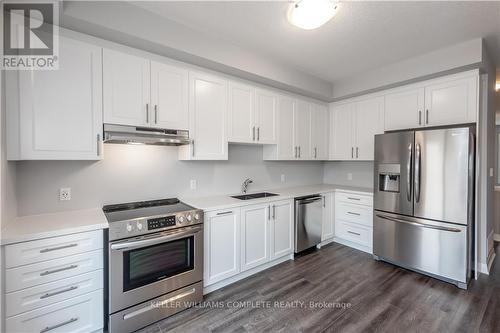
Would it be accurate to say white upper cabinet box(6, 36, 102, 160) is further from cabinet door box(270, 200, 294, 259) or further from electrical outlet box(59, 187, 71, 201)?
cabinet door box(270, 200, 294, 259)

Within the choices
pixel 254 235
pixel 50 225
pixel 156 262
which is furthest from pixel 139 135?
pixel 254 235

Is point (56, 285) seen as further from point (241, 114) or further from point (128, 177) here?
point (241, 114)

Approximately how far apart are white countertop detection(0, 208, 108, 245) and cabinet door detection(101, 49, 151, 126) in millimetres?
856

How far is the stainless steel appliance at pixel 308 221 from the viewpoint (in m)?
3.18

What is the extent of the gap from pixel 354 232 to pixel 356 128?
1.72 meters

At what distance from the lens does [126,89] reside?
206 centimetres

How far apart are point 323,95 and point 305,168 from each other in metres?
1.37

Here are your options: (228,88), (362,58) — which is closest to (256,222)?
(228,88)

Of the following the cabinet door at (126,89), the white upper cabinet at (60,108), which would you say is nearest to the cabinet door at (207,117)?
the cabinet door at (126,89)

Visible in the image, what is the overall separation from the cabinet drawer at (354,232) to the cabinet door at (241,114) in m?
2.10

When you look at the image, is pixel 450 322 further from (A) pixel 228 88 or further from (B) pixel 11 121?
(B) pixel 11 121

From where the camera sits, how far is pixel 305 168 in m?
4.32

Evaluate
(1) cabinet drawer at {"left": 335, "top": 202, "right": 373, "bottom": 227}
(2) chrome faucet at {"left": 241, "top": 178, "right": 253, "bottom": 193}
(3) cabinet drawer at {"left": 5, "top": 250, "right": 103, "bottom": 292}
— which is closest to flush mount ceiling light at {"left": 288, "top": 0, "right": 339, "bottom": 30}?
(2) chrome faucet at {"left": 241, "top": 178, "right": 253, "bottom": 193}

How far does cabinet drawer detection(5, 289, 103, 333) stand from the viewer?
58.3 inches
